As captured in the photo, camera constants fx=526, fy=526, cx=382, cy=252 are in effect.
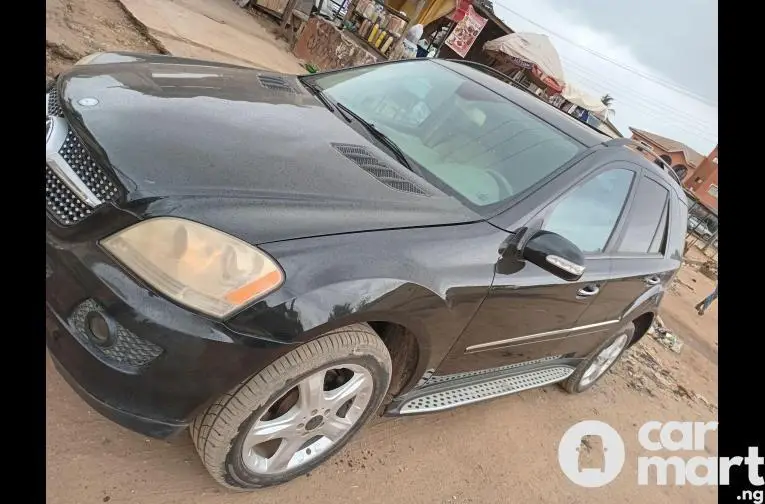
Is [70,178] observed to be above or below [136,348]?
above

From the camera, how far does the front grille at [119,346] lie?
163 cm

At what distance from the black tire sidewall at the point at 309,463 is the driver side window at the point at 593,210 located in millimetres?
1065

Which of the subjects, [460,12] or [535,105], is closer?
[535,105]

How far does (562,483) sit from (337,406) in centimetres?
183

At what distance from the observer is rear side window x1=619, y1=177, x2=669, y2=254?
125 inches

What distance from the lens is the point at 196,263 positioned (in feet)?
5.38

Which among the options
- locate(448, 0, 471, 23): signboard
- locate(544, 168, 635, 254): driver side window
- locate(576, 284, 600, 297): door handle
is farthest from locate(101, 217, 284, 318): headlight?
locate(448, 0, 471, 23): signboard

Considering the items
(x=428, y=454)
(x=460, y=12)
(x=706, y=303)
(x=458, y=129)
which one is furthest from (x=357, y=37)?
(x=428, y=454)

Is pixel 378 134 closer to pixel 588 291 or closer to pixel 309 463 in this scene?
pixel 588 291

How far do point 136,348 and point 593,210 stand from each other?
2307mm

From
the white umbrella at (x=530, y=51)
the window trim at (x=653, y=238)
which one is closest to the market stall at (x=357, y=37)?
the white umbrella at (x=530, y=51)

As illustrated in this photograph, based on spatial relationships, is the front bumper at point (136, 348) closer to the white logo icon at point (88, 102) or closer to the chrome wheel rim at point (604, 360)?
the white logo icon at point (88, 102)

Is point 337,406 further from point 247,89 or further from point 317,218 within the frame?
point 247,89

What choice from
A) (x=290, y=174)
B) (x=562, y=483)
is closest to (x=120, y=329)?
(x=290, y=174)
